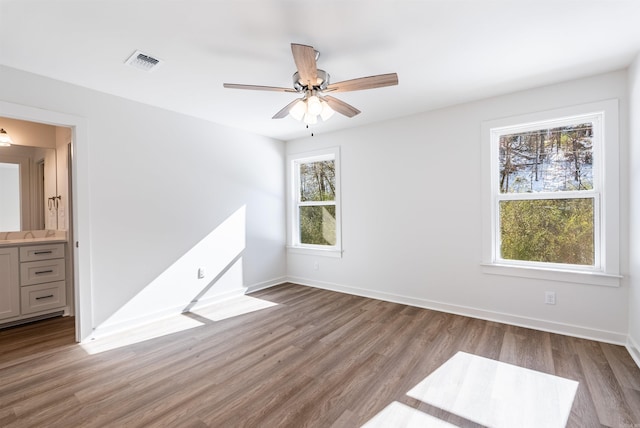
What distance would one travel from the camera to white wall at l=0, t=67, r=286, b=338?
2.79 meters

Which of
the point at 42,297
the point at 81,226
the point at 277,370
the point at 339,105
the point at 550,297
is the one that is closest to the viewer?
the point at 277,370

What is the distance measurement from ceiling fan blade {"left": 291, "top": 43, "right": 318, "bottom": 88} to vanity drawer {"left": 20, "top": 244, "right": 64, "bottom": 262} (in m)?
3.60

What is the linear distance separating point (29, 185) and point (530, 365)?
5855 millimetres

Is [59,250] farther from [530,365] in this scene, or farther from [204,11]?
[530,365]

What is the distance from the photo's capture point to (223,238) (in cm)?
398

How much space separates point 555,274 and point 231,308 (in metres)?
3.61

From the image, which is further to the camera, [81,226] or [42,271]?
[42,271]

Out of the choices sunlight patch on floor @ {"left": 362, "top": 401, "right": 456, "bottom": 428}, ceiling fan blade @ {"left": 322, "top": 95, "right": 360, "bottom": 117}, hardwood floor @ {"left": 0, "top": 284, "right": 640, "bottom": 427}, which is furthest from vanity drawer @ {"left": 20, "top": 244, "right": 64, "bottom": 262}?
A: sunlight patch on floor @ {"left": 362, "top": 401, "right": 456, "bottom": 428}

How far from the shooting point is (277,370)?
7.25 ft

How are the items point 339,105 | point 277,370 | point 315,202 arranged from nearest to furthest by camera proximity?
point 277,370, point 339,105, point 315,202

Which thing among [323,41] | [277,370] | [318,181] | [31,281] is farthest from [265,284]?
[323,41]

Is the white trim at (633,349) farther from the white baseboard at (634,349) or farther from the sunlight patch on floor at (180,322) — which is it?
the sunlight patch on floor at (180,322)

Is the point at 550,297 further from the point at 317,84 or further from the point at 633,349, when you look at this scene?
the point at 317,84

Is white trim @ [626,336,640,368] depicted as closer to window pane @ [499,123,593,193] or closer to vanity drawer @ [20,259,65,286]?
window pane @ [499,123,593,193]
